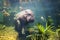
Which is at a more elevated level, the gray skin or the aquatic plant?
the gray skin

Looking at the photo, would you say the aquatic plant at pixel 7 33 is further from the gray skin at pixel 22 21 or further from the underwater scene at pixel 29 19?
the gray skin at pixel 22 21

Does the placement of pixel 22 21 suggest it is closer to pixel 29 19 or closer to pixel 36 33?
pixel 29 19

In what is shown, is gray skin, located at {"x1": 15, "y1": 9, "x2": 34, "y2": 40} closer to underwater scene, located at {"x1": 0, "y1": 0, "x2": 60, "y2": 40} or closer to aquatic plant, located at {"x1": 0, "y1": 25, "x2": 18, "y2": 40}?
underwater scene, located at {"x1": 0, "y1": 0, "x2": 60, "y2": 40}

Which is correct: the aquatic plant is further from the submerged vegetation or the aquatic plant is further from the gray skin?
the gray skin

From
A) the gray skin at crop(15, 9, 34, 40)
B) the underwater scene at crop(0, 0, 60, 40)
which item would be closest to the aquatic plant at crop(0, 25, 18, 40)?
the underwater scene at crop(0, 0, 60, 40)

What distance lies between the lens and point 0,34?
14.6 feet

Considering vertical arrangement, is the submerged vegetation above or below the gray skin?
below

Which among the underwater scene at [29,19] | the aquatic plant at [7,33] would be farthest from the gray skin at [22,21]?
the aquatic plant at [7,33]

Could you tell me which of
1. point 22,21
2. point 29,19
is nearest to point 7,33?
point 22,21

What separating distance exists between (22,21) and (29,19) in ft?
0.49

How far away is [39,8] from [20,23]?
1.67ft

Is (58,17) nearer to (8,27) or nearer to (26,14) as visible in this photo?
(26,14)

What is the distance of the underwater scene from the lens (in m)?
4.45

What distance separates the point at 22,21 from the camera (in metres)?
4.48
